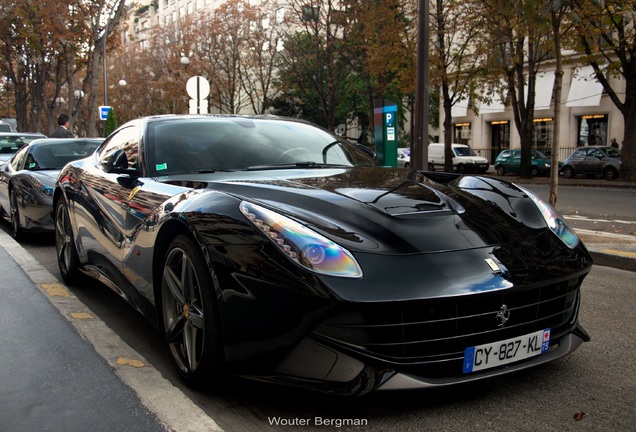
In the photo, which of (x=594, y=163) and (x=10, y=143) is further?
(x=594, y=163)

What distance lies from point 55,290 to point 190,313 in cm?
271

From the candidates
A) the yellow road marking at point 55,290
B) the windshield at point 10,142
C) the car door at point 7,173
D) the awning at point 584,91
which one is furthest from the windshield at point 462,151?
the yellow road marking at point 55,290

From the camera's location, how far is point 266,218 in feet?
8.90

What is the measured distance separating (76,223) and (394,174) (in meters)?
2.71

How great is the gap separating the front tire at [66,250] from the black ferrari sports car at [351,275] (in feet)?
5.36

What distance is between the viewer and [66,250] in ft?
17.7

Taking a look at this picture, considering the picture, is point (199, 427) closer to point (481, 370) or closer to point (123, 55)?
point (481, 370)

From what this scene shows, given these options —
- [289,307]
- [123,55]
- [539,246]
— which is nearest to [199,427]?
[289,307]

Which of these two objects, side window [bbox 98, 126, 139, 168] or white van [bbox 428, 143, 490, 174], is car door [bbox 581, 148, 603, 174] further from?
side window [bbox 98, 126, 139, 168]

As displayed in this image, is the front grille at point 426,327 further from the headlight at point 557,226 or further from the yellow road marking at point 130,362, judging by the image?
the yellow road marking at point 130,362

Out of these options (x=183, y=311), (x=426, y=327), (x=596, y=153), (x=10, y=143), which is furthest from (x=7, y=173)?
(x=596, y=153)

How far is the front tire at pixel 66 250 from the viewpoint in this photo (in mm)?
5199

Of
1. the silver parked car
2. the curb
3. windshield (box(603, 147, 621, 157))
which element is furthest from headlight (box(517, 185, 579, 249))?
windshield (box(603, 147, 621, 157))

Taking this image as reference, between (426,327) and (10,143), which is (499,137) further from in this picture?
(426,327)
